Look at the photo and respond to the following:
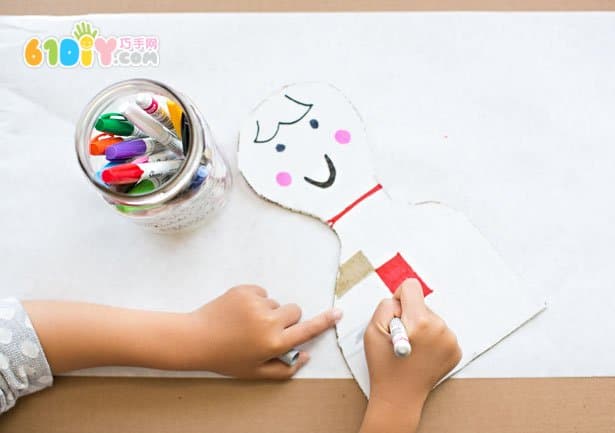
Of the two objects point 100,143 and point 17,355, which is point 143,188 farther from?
point 17,355

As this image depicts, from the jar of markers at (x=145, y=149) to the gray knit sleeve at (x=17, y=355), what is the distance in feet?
0.46

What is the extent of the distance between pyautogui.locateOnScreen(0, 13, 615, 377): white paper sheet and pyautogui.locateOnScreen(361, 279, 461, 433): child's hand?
44 mm

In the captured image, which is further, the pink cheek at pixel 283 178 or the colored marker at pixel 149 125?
the pink cheek at pixel 283 178

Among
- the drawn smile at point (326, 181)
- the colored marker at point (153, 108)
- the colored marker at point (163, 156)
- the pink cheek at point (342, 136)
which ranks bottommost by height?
the drawn smile at point (326, 181)

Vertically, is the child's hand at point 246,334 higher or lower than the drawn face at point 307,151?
lower

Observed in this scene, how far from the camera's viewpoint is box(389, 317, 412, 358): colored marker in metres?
0.47

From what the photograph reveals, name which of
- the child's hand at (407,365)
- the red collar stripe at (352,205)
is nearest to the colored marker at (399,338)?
the child's hand at (407,365)

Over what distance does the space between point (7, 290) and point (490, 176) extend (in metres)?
0.48

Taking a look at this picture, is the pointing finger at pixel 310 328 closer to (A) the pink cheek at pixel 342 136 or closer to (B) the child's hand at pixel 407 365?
(B) the child's hand at pixel 407 365

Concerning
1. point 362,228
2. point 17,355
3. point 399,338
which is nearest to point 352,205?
point 362,228

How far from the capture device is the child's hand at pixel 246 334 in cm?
53

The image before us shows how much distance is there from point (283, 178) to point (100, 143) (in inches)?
6.8

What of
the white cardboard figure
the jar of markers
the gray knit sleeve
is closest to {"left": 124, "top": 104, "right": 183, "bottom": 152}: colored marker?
the jar of markers

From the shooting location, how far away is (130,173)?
1.56 feet
